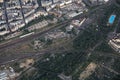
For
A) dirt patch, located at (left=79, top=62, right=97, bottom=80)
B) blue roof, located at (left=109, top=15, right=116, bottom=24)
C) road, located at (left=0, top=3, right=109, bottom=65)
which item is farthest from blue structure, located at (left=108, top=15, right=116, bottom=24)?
dirt patch, located at (left=79, top=62, right=97, bottom=80)

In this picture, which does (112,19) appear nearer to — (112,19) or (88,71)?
(112,19)

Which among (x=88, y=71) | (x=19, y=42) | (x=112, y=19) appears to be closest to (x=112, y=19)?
(x=112, y=19)

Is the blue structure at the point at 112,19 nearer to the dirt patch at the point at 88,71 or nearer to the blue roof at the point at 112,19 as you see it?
the blue roof at the point at 112,19

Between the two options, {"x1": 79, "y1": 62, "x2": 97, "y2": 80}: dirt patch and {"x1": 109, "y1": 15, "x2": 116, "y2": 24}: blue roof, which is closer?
{"x1": 79, "y1": 62, "x2": 97, "y2": 80}: dirt patch

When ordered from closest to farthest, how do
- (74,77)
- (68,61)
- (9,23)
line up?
(74,77) → (68,61) → (9,23)

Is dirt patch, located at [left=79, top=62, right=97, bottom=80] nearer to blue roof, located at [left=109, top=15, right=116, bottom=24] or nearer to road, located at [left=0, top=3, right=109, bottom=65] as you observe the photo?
road, located at [left=0, top=3, right=109, bottom=65]

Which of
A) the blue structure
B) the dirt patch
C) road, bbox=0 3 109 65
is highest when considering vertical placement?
the blue structure

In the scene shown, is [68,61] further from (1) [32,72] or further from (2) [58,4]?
(2) [58,4]

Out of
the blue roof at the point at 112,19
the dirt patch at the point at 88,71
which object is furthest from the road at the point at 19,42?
the dirt patch at the point at 88,71

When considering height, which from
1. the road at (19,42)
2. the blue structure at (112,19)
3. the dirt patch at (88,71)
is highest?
the blue structure at (112,19)

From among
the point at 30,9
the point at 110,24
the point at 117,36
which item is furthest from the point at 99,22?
the point at 30,9

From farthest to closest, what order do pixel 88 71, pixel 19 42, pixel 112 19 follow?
1. pixel 112 19
2. pixel 19 42
3. pixel 88 71
